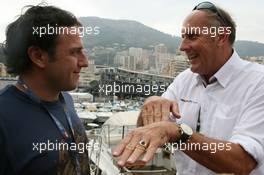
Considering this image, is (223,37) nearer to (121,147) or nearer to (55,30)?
(55,30)

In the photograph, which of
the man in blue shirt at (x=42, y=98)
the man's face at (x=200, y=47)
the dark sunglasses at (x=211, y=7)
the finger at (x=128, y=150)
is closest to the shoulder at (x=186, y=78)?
the man's face at (x=200, y=47)

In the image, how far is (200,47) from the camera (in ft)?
7.39

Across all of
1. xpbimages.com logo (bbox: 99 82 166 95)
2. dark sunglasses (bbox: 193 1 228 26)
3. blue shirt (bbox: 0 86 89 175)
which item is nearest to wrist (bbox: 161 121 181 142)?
blue shirt (bbox: 0 86 89 175)

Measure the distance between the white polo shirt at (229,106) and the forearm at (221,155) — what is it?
4 cm

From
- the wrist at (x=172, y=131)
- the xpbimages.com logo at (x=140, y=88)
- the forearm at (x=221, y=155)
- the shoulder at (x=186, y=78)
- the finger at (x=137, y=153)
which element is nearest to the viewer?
the finger at (x=137, y=153)

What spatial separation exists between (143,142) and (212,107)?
3.05 ft

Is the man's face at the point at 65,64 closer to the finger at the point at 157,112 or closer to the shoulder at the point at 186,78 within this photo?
the finger at the point at 157,112

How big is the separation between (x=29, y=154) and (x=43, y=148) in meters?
0.07

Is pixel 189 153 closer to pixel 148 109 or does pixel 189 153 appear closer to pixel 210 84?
pixel 148 109

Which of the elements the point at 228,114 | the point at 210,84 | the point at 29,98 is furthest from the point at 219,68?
the point at 29,98

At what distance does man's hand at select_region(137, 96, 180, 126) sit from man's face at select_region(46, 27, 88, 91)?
0.42 m

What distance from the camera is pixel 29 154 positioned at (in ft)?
5.43

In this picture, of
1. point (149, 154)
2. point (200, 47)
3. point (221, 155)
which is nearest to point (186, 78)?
point (200, 47)

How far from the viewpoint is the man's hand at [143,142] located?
4.24 ft
